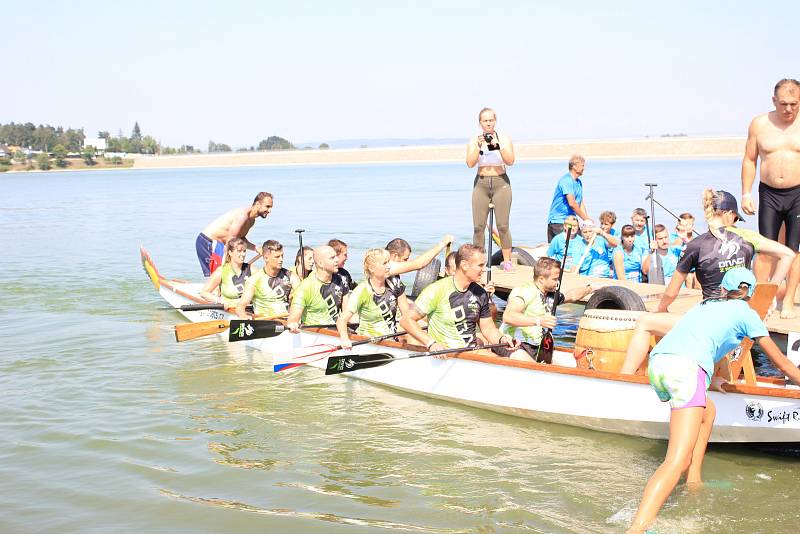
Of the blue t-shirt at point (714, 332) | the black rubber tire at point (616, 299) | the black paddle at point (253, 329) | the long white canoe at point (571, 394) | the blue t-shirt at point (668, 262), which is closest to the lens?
the blue t-shirt at point (714, 332)

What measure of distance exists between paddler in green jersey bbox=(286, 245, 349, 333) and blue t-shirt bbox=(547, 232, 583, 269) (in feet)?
13.0

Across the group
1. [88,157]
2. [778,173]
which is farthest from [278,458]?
[88,157]

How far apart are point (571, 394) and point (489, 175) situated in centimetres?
529

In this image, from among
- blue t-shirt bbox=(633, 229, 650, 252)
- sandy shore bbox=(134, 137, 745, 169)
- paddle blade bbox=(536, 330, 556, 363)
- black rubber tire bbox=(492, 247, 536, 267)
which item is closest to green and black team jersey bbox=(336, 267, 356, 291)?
paddle blade bbox=(536, 330, 556, 363)

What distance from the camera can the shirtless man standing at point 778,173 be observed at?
28.9 ft

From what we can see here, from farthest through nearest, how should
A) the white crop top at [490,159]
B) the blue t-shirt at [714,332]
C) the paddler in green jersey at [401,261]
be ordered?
the white crop top at [490,159], the paddler in green jersey at [401,261], the blue t-shirt at [714,332]

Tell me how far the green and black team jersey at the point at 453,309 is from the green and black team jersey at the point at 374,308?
0.85 meters

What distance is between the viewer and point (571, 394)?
7.90 m

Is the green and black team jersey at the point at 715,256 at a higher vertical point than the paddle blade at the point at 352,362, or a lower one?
higher

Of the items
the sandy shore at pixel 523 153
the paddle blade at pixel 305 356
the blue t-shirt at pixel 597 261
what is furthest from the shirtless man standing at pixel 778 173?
the sandy shore at pixel 523 153

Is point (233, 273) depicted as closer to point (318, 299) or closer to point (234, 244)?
point (234, 244)

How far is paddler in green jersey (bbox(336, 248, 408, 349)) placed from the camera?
9195 millimetres

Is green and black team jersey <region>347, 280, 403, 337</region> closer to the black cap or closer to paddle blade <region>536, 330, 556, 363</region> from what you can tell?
paddle blade <region>536, 330, 556, 363</region>

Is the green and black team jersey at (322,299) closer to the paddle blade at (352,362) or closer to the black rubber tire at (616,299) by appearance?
the paddle blade at (352,362)
